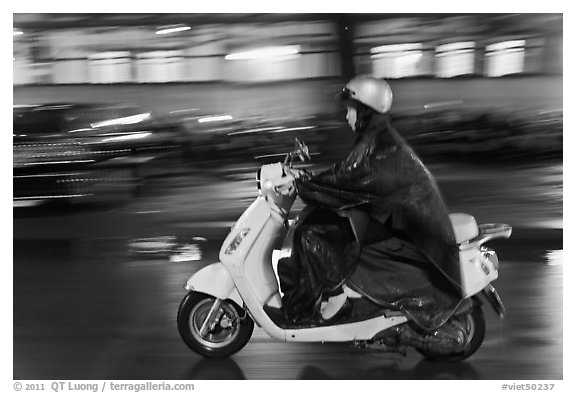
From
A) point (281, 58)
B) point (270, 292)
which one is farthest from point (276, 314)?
point (281, 58)

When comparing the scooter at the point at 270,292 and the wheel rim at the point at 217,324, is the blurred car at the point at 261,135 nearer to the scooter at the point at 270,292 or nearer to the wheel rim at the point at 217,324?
the scooter at the point at 270,292

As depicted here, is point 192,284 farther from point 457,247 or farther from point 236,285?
point 457,247

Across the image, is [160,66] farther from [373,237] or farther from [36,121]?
[373,237]

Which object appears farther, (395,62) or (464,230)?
A: (395,62)

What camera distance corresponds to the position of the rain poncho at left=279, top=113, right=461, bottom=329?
5285mm

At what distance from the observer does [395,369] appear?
5500mm

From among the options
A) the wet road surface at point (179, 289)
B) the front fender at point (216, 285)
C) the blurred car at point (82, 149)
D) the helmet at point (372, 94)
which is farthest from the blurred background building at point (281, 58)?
the front fender at point (216, 285)

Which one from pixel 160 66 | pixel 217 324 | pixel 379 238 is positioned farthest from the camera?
pixel 160 66

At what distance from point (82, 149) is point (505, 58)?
2.91 m

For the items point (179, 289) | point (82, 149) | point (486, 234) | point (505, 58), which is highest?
point (505, 58)

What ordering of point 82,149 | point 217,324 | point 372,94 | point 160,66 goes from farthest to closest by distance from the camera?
point 82,149 → point 160,66 → point 217,324 → point 372,94

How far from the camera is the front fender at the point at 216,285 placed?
545cm

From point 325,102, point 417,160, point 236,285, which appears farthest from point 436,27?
point 236,285

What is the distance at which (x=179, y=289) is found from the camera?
6.67 metres
